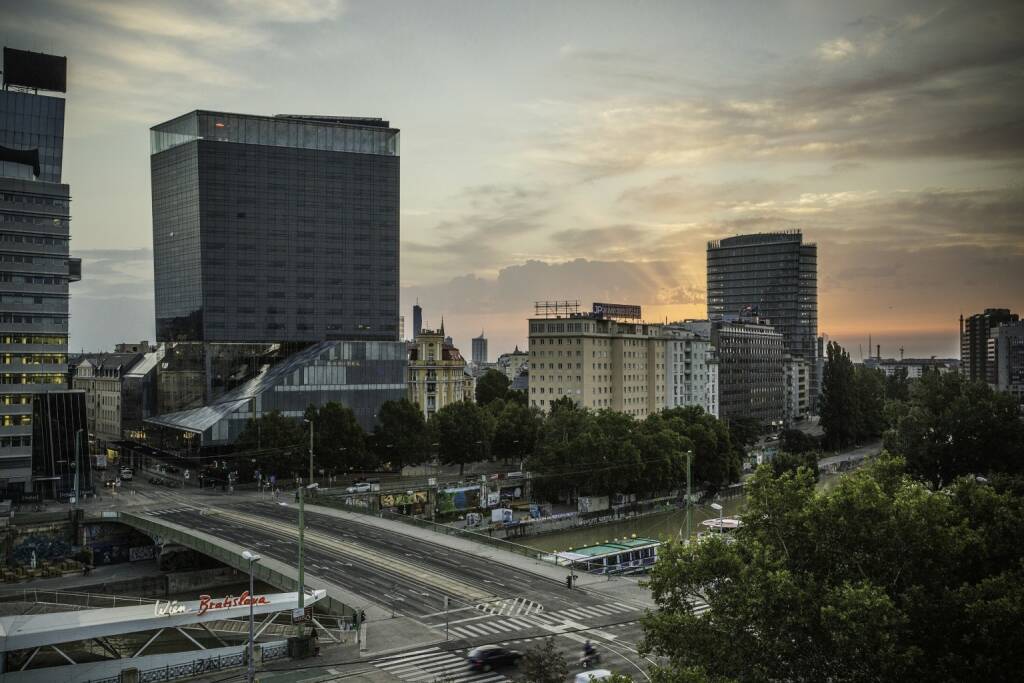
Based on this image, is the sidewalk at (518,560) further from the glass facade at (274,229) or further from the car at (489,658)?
the glass facade at (274,229)

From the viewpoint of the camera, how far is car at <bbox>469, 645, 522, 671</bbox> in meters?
49.6

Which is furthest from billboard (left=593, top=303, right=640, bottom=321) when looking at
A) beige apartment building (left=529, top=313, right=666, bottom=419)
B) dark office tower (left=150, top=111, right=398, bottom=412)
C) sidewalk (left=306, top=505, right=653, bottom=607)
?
sidewalk (left=306, top=505, right=653, bottom=607)

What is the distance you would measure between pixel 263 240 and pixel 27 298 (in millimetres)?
56786

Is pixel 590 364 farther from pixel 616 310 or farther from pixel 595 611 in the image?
pixel 595 611

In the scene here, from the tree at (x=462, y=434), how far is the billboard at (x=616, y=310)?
155 feet

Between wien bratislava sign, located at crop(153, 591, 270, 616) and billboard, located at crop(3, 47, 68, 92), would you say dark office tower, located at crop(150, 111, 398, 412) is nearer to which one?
Answer: billboard, located at crop(3, 47, 68, 92)

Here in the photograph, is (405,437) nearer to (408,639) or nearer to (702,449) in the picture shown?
(702,449)

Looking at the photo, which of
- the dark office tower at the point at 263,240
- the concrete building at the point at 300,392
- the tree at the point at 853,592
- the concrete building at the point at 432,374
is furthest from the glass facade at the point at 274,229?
the tree at the point at 853,592

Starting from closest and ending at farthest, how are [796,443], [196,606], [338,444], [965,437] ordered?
[196,606] → [965,437] → [338,444] → [796,443]

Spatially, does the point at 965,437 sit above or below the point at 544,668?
above

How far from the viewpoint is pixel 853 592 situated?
109 ft

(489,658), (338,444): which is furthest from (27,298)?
(489,658)

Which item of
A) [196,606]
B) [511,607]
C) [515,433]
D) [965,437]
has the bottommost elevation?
[511,607]

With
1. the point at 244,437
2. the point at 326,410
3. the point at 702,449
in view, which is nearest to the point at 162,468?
the point at 244,437
